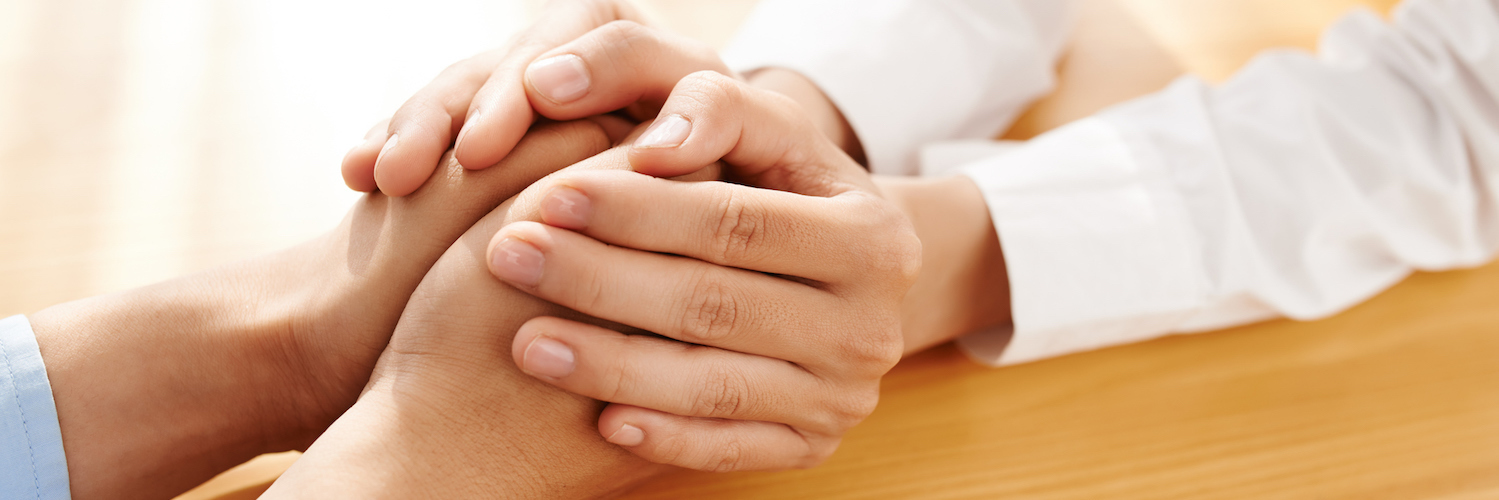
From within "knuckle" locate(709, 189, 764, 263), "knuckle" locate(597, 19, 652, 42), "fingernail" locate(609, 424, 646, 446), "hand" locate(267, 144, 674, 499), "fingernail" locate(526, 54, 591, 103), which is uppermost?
"knuckle" locate(597, 19, 652, 42)

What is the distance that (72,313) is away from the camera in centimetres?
48

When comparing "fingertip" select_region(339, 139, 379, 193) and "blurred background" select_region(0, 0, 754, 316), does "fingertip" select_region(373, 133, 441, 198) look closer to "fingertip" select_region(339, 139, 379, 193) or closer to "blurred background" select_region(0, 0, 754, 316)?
"fingertip" select_region(339, 139, 379, 193)

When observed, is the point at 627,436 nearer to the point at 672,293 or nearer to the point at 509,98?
the point at 672,293

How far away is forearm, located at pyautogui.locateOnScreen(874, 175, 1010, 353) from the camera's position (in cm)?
60

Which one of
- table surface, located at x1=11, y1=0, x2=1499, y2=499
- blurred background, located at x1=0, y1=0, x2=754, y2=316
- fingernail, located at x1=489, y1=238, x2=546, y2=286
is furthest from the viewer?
blurred background, located at x1=0, y1=0, x2=754, y2=316

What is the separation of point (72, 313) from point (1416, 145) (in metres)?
0.93

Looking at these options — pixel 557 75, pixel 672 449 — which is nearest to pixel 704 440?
pixel 672 449

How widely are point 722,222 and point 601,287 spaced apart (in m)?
0.07

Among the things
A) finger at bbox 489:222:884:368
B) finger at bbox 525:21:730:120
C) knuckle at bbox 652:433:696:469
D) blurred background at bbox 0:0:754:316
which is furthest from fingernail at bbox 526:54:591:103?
blurred background at bbox 0:0:754:316

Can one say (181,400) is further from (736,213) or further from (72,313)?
(736,213)

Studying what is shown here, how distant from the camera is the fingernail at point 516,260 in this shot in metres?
0.43

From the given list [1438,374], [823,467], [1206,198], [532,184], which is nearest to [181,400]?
[532,184]

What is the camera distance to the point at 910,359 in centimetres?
65

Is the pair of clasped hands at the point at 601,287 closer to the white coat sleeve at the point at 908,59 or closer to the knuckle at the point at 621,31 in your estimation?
the knuckle at the point at 621,31
